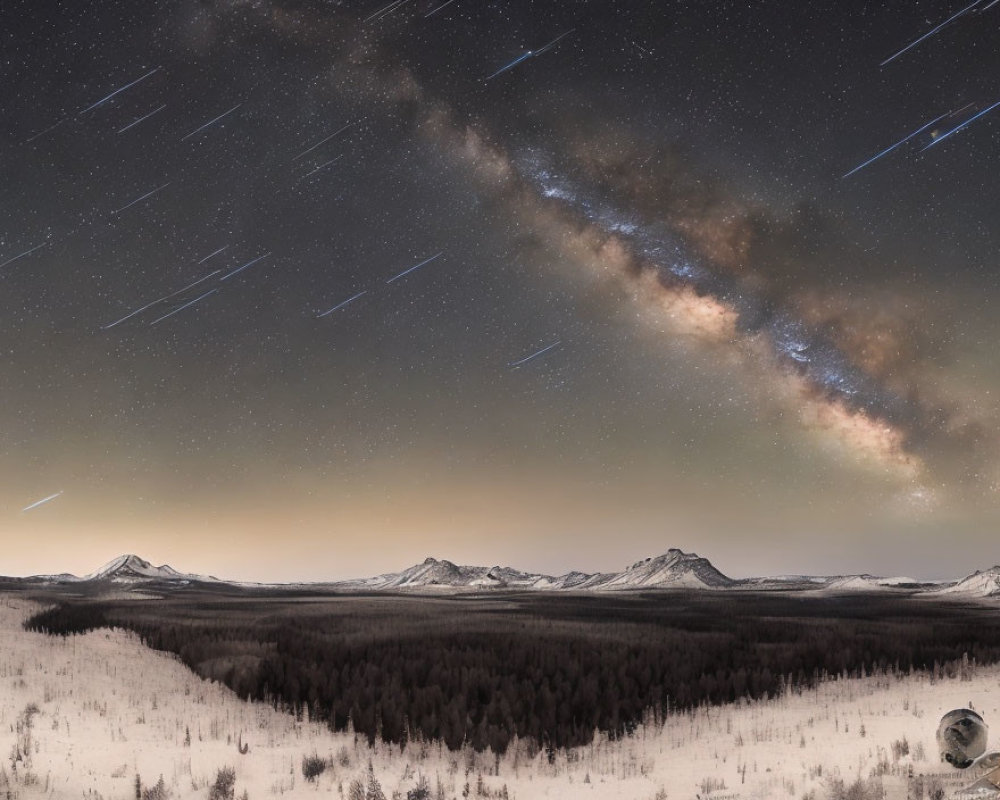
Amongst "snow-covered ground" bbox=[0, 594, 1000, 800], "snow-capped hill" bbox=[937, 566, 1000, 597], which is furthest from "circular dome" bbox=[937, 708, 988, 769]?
"snow-capped hill" bbox=[937, 566, 1000, 597]

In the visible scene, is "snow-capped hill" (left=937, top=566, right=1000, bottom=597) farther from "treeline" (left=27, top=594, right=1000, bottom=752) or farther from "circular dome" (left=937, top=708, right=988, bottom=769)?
"circular dome" (left=937, top=708, right=988, bottom=769)

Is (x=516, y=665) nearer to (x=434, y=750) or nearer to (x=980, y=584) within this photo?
(x=434, y=750)

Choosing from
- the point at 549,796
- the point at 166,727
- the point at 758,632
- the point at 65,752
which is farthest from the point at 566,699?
the point at 758,632

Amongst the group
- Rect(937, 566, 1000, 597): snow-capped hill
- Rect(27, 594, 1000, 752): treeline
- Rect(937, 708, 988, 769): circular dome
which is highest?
Rect(937, 708, 988, 769): circular dome

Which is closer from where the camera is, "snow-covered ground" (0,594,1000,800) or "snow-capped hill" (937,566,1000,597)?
"snow-covered ground" (0,594,1000,800)

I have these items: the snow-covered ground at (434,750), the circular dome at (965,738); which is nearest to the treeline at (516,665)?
the snow-covered ground at (434,750)

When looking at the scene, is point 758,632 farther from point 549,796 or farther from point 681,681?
point 549,796
